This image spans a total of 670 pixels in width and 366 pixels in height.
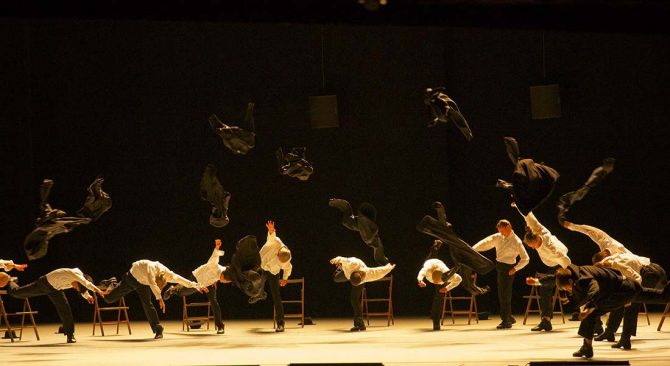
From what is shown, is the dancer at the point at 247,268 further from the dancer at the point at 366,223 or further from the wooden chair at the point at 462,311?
the wooden chair at the point at 462,311

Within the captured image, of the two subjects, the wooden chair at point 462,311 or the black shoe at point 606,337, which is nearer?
the black shoe at point 606,337

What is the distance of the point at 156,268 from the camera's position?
10289mm

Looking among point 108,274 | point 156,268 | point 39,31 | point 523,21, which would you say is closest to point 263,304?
point 108,274

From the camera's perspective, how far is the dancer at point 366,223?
11203 mm

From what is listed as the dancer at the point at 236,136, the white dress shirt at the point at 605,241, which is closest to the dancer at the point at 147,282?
the dancer at the point at 236,136

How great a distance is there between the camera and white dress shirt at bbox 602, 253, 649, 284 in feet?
27.4

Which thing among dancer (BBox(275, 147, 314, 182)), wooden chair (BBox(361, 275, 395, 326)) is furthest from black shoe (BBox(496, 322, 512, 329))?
dancer (BBox(275, 147, 314, 182))

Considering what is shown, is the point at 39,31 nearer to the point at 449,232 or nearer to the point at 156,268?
the point at 156,268

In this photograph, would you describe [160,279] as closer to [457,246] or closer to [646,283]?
[457,246]

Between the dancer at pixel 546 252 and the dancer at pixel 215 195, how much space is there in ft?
10.8

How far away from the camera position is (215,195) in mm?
10539

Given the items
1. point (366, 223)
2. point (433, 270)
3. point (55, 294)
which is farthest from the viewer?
point (366, 223)

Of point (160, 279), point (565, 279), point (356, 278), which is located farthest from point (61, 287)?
point (565, 279)

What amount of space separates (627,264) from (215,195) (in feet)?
14.9
